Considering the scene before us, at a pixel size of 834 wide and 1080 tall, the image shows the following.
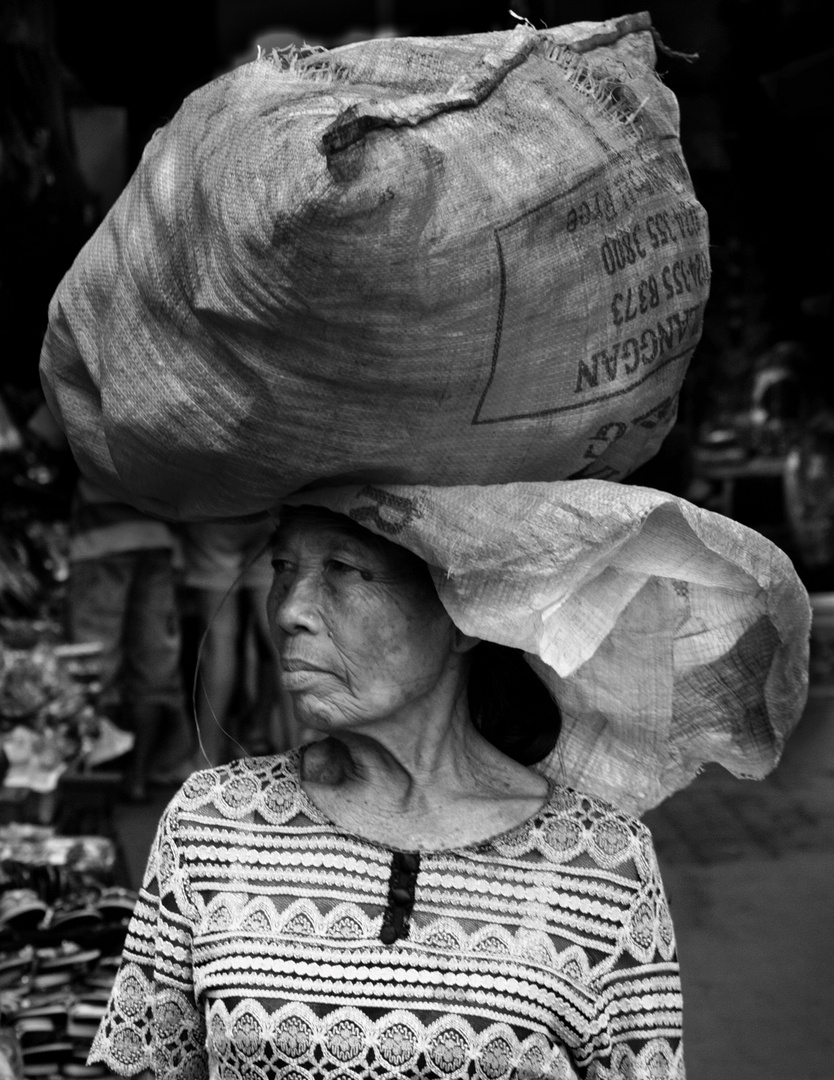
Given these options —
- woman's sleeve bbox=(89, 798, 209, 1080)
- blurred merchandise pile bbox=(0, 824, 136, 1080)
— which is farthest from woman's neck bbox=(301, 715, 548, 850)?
blurred merchandise pile bbox=(0, 824, 136, 1080)

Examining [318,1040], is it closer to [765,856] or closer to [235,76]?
[235,76]

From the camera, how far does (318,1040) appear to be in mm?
1773

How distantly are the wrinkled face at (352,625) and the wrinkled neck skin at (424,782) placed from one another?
53mm

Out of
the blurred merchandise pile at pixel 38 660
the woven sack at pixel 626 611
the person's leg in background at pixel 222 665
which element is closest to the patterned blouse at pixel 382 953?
the woven sack at pixel 626 611

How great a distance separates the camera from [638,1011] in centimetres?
186

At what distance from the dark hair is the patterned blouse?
10 centimetres

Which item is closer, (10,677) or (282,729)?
(10,677)

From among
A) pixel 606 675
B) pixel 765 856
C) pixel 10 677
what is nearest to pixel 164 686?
pixel 10 677

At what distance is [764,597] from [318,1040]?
2.49ft

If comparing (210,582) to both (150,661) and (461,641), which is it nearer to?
(150,661)

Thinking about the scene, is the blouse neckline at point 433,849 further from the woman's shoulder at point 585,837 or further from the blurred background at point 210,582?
the blurred background at point 210,582

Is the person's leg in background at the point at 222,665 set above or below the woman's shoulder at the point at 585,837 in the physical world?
below

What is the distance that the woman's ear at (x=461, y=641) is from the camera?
1.95 m

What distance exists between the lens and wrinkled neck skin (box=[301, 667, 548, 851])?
1.93m
